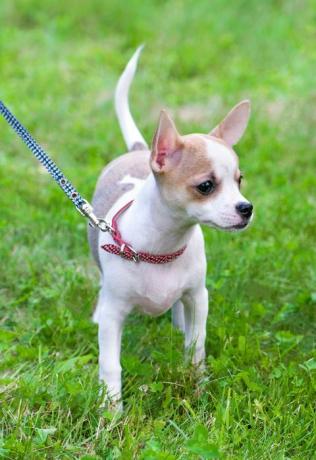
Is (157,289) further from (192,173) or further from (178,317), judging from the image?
(178,317)

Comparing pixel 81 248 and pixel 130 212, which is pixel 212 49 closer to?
pixel 81 248

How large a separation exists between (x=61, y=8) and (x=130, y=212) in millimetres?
5700

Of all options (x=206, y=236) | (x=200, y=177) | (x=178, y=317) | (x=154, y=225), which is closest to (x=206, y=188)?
(x=200, y=177)

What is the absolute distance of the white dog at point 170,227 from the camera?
2.73 metres

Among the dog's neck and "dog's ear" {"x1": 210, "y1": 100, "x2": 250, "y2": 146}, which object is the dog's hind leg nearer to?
the dog's neck

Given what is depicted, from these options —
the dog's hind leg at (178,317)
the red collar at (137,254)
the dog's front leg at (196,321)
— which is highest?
the red collar at (137,254)

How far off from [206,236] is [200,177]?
1.54m

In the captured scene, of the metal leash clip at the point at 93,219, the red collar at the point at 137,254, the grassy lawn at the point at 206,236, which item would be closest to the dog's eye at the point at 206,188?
the red collar at the point at 137,254

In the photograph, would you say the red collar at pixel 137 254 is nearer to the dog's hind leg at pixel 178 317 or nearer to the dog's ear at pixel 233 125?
the dog's ear at pixel 233 125

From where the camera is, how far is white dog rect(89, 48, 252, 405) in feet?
8.96

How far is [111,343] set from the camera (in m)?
3.00

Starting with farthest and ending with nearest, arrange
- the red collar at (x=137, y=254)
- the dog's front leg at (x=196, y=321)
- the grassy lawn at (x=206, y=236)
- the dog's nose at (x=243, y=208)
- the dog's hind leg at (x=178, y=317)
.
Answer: the dog's hind leg at (x=178, y=317), the dog's front leg at (x=196, y=321), the red collar at (x=137, y=254), the grassy lawn at (x=206, y=236), the dog's nose at (x=243, y=208)

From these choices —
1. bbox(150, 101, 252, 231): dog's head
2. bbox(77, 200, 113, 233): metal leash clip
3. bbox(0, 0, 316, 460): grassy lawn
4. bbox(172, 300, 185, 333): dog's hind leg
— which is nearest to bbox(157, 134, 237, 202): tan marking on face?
bbox(150, 101, 252, 231): dog's head

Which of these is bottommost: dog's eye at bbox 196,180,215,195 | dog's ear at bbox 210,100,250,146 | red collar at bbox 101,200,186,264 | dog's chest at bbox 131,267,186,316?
dog's chest at bbox 131,267,186,316
